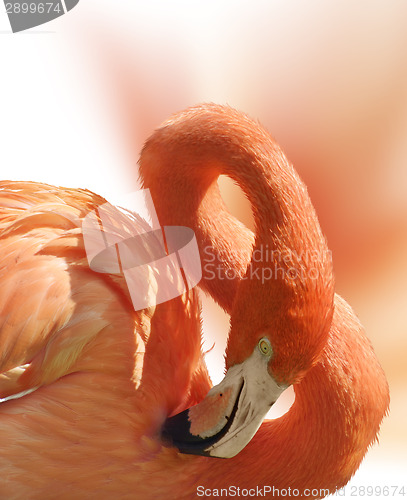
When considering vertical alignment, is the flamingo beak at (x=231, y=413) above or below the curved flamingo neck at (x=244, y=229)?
below

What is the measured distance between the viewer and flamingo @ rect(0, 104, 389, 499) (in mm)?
1366

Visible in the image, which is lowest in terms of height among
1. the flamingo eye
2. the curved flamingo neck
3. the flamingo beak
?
the flamingo beak

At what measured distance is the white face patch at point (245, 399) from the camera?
130 centimetres

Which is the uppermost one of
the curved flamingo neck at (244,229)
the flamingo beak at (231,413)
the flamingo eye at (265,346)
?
the curved flamingo neck at (244,229)

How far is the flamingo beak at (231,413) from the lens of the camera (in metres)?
1.30

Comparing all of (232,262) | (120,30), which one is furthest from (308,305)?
(120,30)

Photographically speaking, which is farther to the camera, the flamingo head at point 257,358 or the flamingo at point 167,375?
the flamingo at point 167,375

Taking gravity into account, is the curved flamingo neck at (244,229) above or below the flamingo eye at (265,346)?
above

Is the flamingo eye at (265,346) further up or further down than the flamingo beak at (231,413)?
further up

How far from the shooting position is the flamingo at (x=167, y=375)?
1366mm

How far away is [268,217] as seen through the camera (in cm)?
132

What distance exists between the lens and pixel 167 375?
1.55 metres

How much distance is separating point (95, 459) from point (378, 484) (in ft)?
3.62

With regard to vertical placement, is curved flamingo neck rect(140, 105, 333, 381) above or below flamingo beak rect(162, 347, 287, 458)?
above
